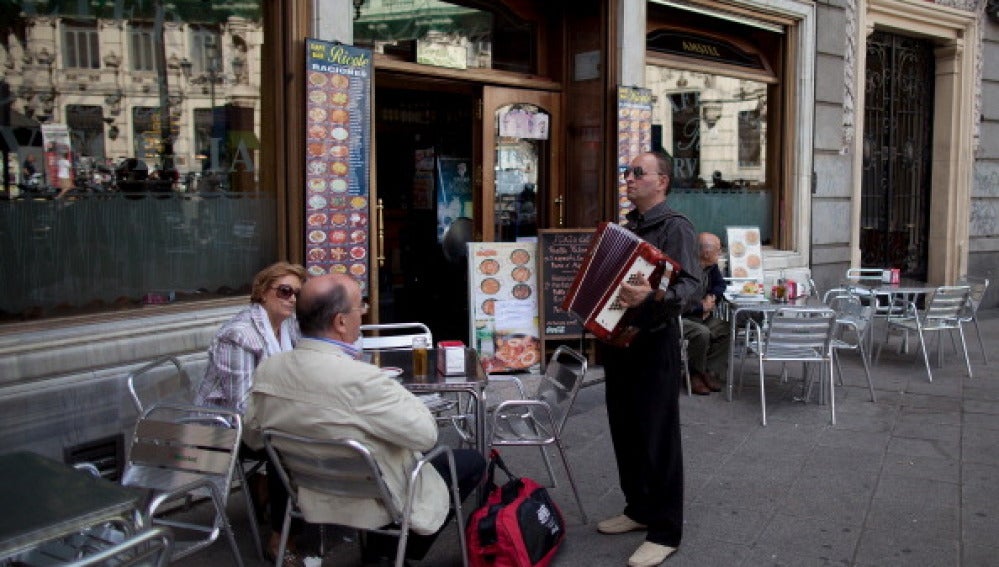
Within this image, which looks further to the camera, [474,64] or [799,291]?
[799,291]

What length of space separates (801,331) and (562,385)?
2509mm

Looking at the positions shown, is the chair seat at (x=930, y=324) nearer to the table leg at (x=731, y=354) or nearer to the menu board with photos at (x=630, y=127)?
the table leg at (x=731, y=354)

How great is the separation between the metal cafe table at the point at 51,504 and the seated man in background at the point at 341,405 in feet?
2.05

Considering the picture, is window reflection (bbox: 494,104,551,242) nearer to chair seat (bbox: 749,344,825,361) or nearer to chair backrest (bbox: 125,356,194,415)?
chair seat (bbox: 749,344,825,361)

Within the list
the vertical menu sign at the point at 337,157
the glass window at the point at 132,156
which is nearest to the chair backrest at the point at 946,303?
the vertical menu sign at the point at 337,157

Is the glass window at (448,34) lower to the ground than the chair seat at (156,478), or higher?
higher

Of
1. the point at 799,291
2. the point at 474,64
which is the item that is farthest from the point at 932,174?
the point at 474,64

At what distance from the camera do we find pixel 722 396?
6887 mm

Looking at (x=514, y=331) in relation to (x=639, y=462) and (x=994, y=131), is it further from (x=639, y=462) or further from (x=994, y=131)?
(x=994, y=131)

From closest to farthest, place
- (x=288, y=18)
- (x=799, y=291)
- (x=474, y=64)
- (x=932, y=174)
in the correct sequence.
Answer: (x=288, y=18) < (x=474, y=64) < (x=799, y=291) < (x=932, y=174)

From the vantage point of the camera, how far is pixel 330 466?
307 cm

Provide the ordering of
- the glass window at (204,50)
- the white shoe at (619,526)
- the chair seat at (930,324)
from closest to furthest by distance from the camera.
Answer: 1. the white shoe at (619,526)
2. the glass window at (204,50)
3. the chair seat at (930,324)

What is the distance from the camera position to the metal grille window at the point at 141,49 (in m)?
5.00

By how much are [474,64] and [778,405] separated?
3.52 m
